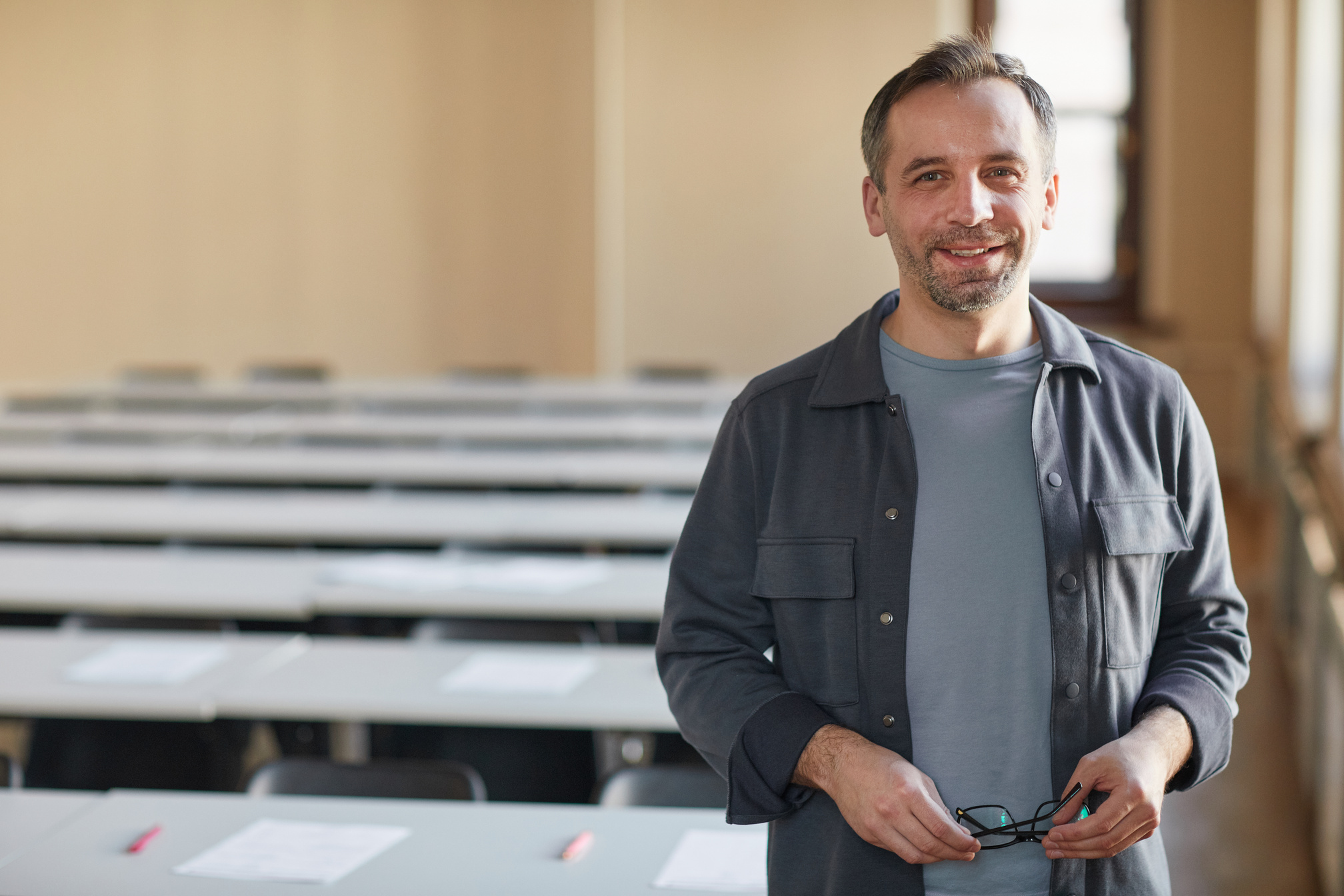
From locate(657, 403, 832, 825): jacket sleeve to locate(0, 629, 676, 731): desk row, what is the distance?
1158 mm

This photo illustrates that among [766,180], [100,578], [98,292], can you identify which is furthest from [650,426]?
[98,292]

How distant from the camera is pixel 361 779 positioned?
2.34 metres

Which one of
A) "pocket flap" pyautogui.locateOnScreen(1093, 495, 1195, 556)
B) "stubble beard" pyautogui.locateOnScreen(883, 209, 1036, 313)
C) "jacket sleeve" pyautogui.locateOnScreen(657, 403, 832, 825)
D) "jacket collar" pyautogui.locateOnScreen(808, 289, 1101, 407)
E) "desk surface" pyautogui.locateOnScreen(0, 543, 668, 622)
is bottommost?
"desk surface" pyautogui.locateOnScreen(0, 543, 668, 622)

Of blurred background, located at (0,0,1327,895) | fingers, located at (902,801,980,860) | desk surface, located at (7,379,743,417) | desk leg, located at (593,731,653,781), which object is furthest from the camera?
blurred background, located at (0,0,1327,895)

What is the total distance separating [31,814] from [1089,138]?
29.7 feet

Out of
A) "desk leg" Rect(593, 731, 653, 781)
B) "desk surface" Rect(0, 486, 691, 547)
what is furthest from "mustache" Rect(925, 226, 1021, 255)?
"desk surface" Rect(0, 486, 691, 547)

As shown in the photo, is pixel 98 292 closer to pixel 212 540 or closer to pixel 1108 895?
pixel 212 540

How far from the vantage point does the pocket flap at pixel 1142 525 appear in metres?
1.31

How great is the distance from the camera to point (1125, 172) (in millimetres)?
9648

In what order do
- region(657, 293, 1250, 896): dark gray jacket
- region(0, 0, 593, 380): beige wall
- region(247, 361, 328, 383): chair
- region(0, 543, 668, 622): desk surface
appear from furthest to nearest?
region(0, 0, 593, 380): beige wall → region(247, 361, 328, 383): chair → region(0, 543, 668, 622): desk surface → region(657, 293, 1250, 896): dark gray jacket

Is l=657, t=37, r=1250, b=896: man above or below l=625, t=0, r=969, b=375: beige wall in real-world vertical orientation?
below

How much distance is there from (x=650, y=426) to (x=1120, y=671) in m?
5.00

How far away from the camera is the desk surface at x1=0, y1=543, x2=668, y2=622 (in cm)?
334

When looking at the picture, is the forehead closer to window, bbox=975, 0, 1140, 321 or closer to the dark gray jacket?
the dark gray jacket
